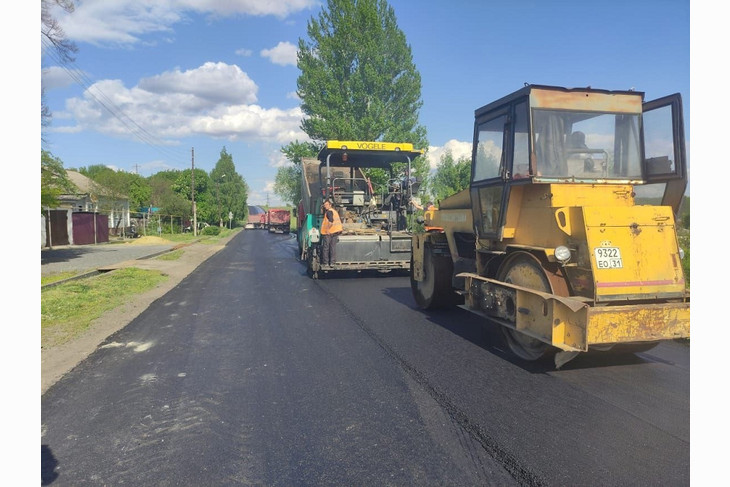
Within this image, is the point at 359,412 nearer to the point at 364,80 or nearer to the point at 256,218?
the point at 364,80

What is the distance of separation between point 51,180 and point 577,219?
16870 mm

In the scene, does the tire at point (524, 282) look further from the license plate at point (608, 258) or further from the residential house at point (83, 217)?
the residential house at point (83, 217)

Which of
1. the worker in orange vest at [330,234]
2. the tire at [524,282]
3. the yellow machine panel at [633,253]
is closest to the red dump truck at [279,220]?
the worker in orange vest at [330,234]

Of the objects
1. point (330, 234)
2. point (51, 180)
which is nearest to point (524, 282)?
point (330, 234)

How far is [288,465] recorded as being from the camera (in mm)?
3193

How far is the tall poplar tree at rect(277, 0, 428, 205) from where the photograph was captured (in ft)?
96.2

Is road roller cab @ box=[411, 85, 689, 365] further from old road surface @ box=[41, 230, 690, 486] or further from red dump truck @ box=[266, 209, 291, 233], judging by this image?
red dump truck @ box=[266, 209, 291, 233]

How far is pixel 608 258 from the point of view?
4.48 metres

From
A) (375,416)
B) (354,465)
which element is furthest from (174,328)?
(354,465)

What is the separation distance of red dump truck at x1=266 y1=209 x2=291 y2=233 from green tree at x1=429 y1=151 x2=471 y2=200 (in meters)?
15.9

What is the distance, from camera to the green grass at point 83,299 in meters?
7.11

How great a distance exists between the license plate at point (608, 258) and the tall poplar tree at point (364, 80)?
25230 millimetres

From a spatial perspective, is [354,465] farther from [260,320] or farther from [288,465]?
[260,320]

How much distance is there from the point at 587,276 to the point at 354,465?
279 cm
